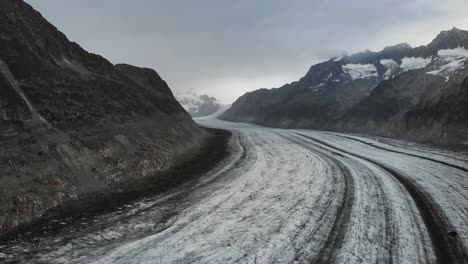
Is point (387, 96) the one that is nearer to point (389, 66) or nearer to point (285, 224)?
point (285, 224)

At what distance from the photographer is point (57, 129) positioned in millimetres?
15156

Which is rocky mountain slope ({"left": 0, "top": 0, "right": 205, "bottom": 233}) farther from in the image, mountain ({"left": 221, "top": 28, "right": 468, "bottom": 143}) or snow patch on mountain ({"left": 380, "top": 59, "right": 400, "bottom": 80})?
snow patch on mountain ({"left": 380, "top": 59, "right": 400, "bottom": 80})

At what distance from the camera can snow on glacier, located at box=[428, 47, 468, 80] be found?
72.9m

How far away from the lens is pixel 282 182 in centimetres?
1475

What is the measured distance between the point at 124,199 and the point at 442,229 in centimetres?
871

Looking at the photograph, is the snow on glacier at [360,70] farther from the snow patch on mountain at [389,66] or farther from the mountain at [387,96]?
the snow patch on mountain at [389,66]

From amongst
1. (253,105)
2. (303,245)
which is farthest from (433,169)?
(253,105)

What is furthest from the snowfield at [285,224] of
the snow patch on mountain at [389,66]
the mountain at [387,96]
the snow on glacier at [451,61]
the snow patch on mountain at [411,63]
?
the snow patch on mountain at [389,66]

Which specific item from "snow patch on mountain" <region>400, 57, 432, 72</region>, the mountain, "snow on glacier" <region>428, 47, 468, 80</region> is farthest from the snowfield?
"snow patch on mountain" <region>400, 57, 432, 72</region>

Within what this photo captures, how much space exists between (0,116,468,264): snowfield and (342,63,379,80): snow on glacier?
462 feet

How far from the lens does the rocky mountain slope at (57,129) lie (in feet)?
37.9

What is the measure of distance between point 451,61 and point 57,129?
83835 mm

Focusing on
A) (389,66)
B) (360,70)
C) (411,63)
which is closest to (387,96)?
(411,63)

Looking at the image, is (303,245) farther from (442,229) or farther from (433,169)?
(433,169)
